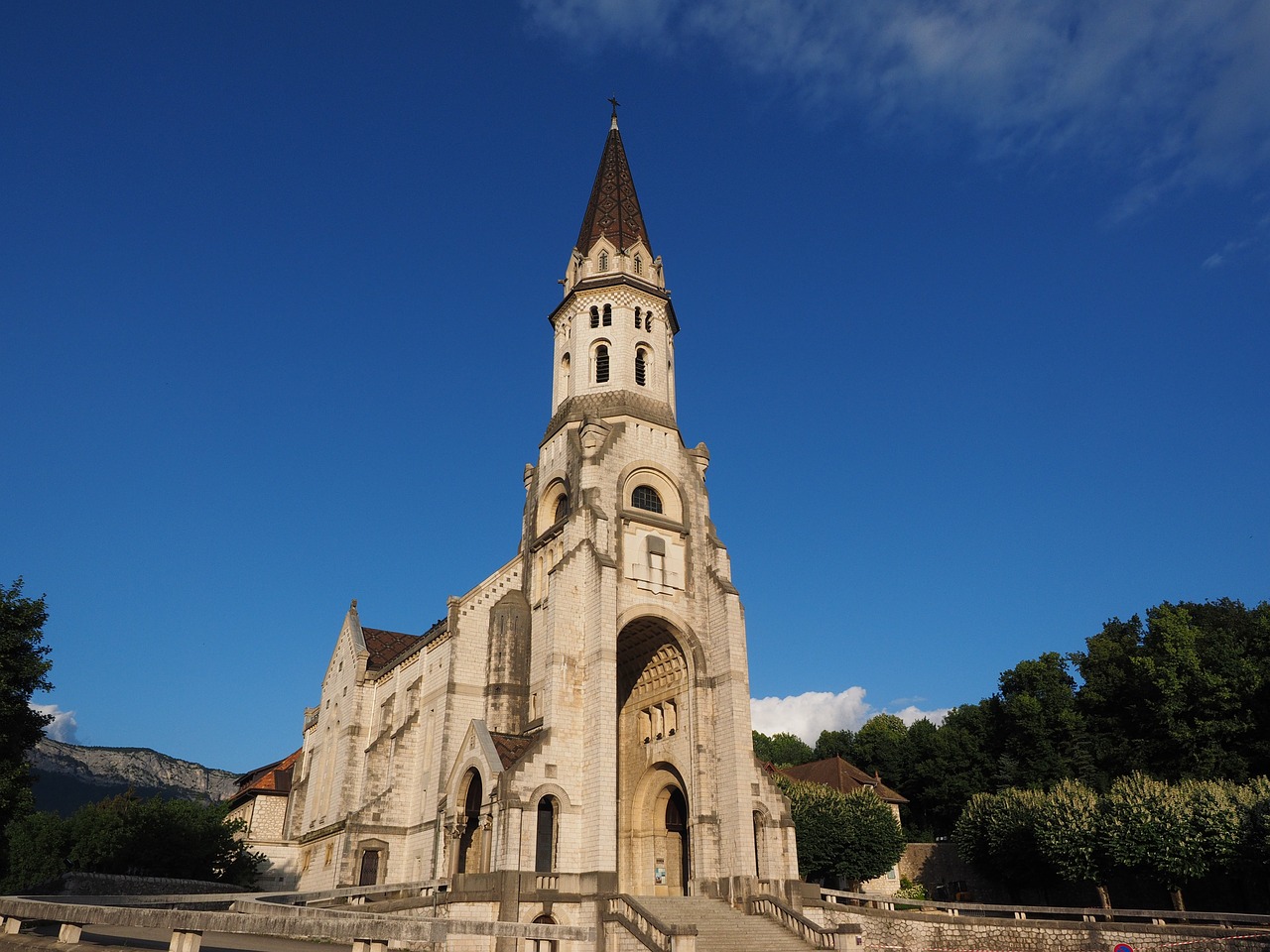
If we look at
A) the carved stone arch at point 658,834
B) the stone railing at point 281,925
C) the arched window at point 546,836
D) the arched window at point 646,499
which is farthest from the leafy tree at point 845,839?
the stone railing at point 281,925

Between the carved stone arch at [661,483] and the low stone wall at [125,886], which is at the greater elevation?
the carved stone arch at [661,483]

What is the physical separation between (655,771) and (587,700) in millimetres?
6722

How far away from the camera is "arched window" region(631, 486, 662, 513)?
39781mm

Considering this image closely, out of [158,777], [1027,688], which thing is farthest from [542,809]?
[158,777]

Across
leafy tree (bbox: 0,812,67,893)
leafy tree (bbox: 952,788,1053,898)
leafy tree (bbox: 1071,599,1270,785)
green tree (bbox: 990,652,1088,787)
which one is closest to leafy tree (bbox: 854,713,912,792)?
green tree (bbox: 990,652,1088,787)

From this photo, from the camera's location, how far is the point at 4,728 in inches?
1003

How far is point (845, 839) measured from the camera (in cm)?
4503

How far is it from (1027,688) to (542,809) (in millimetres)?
44263

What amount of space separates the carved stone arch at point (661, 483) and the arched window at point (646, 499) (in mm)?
181

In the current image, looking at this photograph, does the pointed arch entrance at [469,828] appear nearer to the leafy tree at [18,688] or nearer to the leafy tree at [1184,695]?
the leafy tree at [18,688]

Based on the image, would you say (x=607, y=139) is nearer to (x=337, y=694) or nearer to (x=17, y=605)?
(x=337, y=694)

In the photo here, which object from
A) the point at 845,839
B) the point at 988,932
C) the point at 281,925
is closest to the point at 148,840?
the point at 845,839

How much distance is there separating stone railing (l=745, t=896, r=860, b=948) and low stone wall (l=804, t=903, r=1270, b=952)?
2.31 meters

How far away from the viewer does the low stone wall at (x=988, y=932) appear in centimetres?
3014
